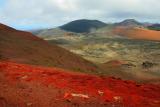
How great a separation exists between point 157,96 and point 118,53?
221 ft

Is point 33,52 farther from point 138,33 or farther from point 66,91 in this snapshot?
point 138,33

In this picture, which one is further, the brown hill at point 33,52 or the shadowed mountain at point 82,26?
the shadowed mountain at point 82,26

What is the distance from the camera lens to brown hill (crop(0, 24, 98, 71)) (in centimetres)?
3972

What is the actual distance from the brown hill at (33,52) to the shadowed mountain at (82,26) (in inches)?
4244

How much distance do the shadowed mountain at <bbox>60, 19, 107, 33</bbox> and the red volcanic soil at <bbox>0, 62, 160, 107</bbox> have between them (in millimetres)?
135933

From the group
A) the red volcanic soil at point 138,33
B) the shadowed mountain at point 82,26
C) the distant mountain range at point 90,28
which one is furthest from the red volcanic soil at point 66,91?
the shadowed mountain at point 82,26

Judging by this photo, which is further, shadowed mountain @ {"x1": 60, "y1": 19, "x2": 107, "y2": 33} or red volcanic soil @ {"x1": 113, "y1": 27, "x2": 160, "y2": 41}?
shadowed mountain @ {"x1": 60, "y1": 19, "x2": 107, "y2": 33}

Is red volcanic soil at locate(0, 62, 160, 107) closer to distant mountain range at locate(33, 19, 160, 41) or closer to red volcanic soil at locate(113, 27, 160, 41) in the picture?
red volcanic soil at locate(113, 27, 160, 41)

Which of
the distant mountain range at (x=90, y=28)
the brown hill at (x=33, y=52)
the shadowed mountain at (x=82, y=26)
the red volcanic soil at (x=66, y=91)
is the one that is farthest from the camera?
the shadowed mountain at (x=82, y=26)

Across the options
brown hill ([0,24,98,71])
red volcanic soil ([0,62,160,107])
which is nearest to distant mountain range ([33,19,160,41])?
brown hill ([0,24,98,71])

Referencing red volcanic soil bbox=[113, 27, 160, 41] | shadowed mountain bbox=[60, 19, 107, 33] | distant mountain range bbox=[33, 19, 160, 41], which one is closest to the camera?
red volcanic soil bbox=[113, 27, 160, 41]

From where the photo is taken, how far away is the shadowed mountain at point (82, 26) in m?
160

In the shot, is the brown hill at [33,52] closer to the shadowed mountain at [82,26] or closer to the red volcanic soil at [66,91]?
the red volcanic soil at [66,91]

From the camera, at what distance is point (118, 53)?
3423 inches
